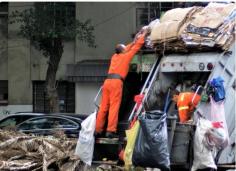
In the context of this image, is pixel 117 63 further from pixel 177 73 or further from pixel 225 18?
pixel 225 18

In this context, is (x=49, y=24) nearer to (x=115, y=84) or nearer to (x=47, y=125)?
(x=47, y=125)

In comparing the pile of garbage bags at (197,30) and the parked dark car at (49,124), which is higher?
the pile of garbage bags at (197,30)

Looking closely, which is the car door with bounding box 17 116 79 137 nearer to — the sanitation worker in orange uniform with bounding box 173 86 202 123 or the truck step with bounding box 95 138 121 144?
the truck step with bounding box 95 138 121 144

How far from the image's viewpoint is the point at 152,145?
7.17 meters

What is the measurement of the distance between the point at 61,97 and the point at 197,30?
57.6 feet

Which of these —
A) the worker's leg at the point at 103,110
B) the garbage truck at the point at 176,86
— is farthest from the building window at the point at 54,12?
the worker's leg at the point at 103,110

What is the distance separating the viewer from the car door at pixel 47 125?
14.9 metres

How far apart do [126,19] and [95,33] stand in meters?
1.45

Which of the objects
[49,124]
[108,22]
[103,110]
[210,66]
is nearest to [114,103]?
[103,110]

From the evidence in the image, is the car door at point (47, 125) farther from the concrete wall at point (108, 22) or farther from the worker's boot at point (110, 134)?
the concrete wall at point (108, 22)

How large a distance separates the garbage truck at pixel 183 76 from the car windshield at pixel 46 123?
624 centimetres

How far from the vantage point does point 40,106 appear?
2572 centimetres

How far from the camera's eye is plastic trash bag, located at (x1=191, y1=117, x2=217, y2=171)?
7469 millimetres

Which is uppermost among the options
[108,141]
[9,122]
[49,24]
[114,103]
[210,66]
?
[49,24]
